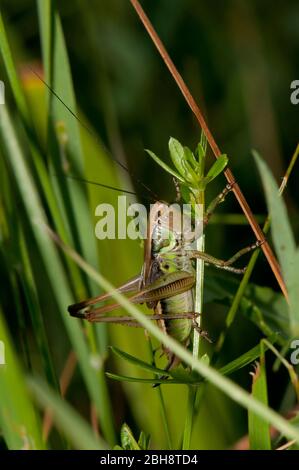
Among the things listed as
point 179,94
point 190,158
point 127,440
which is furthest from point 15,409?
point 179,94

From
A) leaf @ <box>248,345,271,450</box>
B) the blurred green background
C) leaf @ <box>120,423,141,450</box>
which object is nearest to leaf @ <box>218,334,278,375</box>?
leaf @ <box>248,345,271,450</box>

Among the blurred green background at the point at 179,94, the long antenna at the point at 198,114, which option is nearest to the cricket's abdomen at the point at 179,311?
the long antenna at the point at 198,114

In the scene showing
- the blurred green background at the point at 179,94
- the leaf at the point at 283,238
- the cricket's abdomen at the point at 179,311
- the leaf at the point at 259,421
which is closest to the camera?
the leaf at the point at 283,238

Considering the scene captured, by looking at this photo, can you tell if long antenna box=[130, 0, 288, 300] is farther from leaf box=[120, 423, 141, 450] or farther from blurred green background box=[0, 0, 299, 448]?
blurred green background box=[0, 0, 299, 448]

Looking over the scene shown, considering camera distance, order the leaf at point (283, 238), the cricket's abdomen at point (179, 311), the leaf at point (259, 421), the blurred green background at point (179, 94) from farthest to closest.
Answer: the blurred green background at point (179, 94) < the cricket's abdomen at point (179, 311) < the leaf at point (259, 421) < the leaf at point (283, 238)

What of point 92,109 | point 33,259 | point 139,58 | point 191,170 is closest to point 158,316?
point 191,170

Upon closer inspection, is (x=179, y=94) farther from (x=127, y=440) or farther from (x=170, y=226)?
(x=127, y=440)

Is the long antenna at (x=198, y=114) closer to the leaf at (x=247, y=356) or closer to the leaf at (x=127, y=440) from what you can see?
the leaf at (x=247, y=356)
